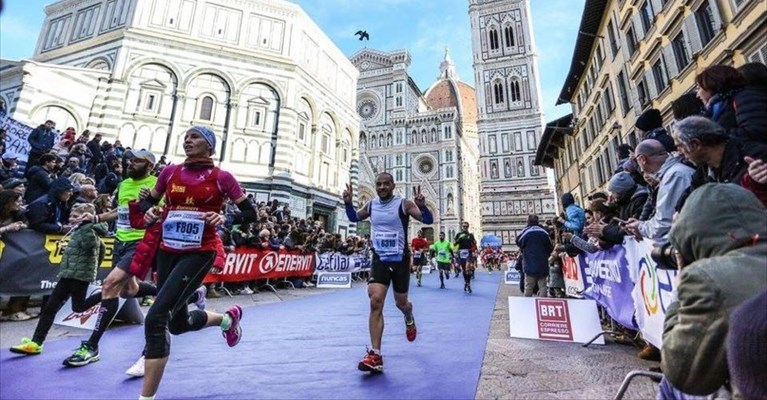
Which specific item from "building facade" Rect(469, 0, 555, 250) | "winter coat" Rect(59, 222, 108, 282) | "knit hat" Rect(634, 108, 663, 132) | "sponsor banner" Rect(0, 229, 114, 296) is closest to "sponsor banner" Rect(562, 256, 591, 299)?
"knit hat" Rect(634, 108, 663, 132)

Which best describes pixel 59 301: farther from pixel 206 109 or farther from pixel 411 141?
pixel 411 141

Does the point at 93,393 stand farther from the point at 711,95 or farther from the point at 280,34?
the point at 280,34

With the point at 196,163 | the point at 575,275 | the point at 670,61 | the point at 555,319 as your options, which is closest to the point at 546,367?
the point at 555,319

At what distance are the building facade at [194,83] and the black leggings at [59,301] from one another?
53.2ft

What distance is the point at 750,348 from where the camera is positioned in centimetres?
81

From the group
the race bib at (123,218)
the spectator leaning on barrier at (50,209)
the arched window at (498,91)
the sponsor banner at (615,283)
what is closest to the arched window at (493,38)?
the arched window at (498,91)

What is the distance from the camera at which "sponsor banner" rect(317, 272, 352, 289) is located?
12.5m

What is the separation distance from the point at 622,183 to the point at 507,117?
46.1 meters

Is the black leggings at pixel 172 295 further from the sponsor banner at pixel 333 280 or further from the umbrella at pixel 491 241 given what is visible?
the umbrella at pixel 491 241

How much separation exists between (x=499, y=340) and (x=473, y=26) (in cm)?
5432

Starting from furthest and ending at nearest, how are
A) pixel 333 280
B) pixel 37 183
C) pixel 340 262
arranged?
pixel 340 262, pixel 333 280, pixel 37 183

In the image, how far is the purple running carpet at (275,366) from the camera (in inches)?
98.7

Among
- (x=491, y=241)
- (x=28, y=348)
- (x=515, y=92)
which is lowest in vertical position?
(x=28, y=348)

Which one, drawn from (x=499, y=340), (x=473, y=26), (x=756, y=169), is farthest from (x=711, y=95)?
(x=473, y=26)
